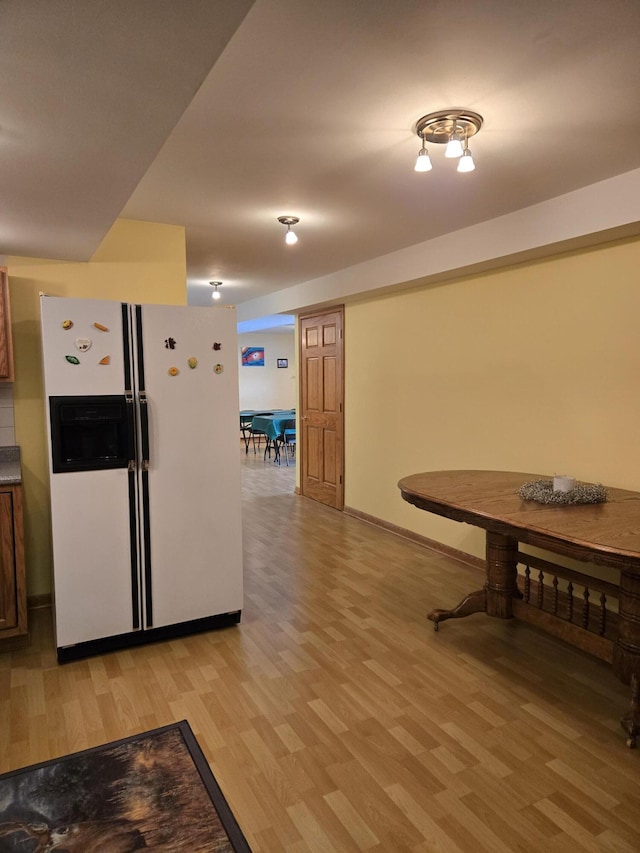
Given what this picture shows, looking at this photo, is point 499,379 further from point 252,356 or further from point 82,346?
point 252,356

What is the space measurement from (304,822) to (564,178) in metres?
3.07

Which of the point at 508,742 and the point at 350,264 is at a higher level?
the point at 350,264

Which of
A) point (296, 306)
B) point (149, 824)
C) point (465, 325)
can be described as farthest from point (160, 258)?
point (149, 824)

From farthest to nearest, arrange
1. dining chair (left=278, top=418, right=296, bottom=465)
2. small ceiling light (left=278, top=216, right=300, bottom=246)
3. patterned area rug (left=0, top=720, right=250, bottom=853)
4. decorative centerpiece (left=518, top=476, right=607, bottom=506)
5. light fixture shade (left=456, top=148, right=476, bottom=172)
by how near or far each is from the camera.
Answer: dining chair (left=278, top=418, right=296, bottom=465) → small ceiling light (left=278, top=216, right=300, bottom=246) → decorative centerpiece (left=518, top=476, right=607, bottom=506) → light fixture shade (left=456, top=148, right=476, bottom=172) → patterned area rug (left=0, top=720, right=250, bottom=853)

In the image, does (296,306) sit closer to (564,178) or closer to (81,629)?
(564,178)

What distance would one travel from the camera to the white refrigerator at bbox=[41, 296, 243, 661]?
9.07 feet

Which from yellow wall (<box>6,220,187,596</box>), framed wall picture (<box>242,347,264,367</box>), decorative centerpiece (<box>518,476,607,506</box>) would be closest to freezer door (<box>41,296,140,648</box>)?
yellow wall (<box>6,220,187,596</box>)

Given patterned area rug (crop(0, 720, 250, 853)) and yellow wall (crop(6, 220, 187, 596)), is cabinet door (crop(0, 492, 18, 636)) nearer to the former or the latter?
yellow wall (crop(6, 220, 187, 596))

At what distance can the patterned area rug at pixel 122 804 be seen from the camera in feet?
4.17

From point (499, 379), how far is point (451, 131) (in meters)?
2.06

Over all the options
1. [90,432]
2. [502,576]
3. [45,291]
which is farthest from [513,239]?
[45,291]

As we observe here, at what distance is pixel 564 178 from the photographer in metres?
2.83

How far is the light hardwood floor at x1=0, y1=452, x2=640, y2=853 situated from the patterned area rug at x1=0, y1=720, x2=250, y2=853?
1.70ft

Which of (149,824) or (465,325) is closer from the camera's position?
(149,824)
